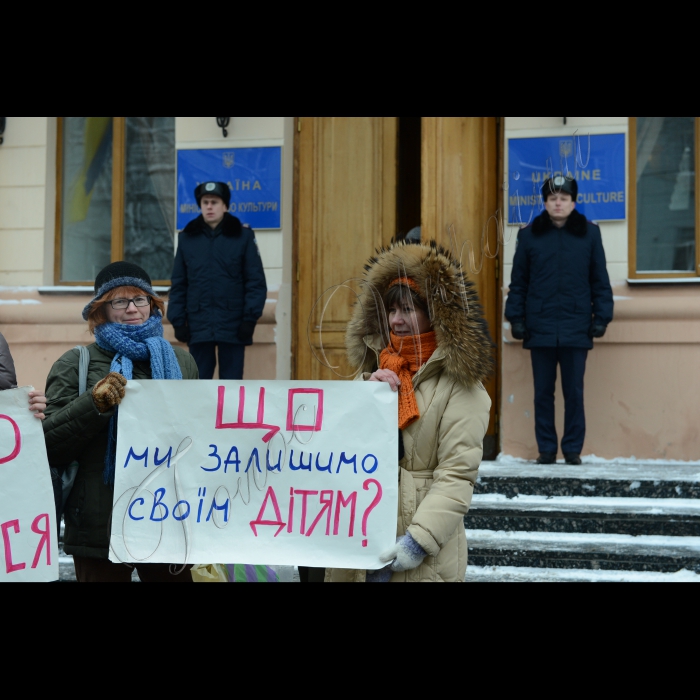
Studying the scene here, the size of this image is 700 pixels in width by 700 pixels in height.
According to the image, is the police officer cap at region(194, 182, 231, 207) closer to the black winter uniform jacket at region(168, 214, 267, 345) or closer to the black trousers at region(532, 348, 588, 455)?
the black winter uniform jacket at region(168, 214, 267, 345)

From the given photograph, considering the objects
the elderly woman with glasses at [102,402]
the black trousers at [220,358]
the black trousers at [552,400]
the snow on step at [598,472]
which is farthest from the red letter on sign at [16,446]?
the black trousers at [552,400]

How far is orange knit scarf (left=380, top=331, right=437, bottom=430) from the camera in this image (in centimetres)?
299

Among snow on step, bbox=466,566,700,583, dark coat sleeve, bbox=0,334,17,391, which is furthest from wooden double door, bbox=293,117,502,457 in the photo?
dark coat sleeve, bbox=0,334,17,391

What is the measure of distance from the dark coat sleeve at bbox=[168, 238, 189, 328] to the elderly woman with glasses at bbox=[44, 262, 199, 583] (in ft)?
11.2

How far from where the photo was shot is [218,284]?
679cm

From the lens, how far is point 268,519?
120 inches

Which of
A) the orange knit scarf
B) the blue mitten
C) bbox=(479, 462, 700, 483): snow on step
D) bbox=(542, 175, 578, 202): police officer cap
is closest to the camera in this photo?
the blue mitten

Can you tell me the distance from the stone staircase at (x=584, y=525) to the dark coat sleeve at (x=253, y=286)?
79.6 inches

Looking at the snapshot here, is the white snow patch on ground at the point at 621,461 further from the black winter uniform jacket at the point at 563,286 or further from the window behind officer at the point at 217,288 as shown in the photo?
the window behind officer at the point at 217,288

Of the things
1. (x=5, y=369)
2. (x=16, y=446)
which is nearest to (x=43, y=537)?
(x=16, y=446)

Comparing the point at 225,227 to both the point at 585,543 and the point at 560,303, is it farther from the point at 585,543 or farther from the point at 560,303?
the point at 585,543

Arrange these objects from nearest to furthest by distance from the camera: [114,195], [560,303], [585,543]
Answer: [585,543] < [560,303] < [114,195]

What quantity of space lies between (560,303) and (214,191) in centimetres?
267

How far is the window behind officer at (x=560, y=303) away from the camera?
641cm
